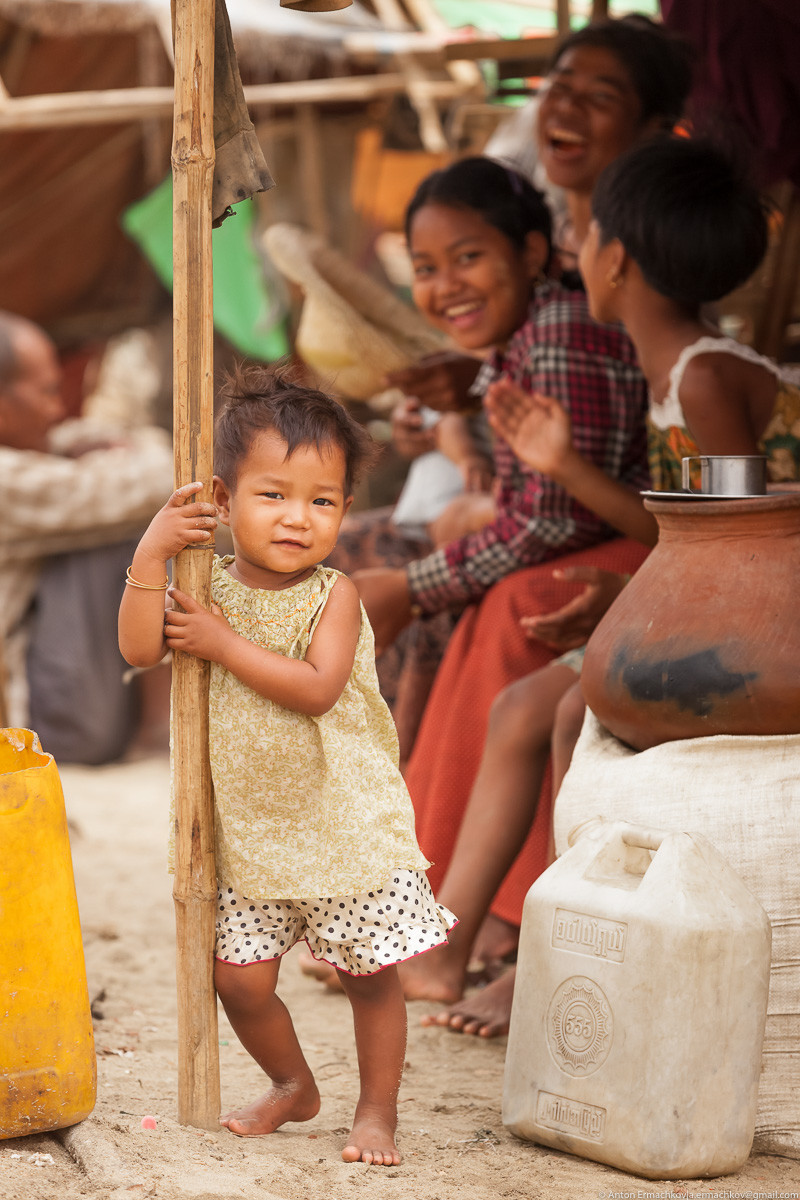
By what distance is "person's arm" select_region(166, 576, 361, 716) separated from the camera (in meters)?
2.00

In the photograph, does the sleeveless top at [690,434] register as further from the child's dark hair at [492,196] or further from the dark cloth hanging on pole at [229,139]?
the dark cloth hanging on pole at [229,139]

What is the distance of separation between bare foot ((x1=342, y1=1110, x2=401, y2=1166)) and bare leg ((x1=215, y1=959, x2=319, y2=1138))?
→ 0.39ft

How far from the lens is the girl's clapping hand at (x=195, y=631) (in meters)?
2.00

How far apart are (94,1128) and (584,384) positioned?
2057 mm

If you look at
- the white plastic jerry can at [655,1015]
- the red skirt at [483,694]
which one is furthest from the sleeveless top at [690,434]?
the white plastic jerry can at [655,1015]

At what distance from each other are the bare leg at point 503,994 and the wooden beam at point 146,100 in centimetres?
451

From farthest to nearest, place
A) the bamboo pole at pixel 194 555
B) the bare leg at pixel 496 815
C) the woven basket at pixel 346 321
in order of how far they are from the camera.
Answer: the woven basket at pixel 346 321, the bare leg at pixel 496 815, the bamboo pole at pixel 194 555

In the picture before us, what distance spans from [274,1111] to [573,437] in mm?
1770

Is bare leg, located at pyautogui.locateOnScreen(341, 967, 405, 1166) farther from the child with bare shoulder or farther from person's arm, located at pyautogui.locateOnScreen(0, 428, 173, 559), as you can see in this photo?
person's arm, located at pyautogui.locateOnScreen(0, 428, 173, 559)

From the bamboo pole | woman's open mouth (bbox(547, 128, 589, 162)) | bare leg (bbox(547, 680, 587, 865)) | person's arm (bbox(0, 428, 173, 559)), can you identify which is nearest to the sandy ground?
the bamboo pole

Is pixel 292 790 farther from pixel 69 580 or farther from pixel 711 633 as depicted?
pixel 69 580

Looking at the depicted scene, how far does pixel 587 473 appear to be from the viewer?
3043mm

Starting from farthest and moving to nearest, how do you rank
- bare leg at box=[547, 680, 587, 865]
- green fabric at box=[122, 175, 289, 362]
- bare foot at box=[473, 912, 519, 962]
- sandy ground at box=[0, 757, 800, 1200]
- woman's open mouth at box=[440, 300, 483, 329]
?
1. green fabric at box=[122, 175, 289, 362]
2. woman's open mouth at box=[440, 300, 483, 329]
3. bare foot at box=[473, 912, 519, 962]
4. bare leg at box=[547, 680, 587, 865]
5. sandy ground at box=[0, 757, 800, 1200]

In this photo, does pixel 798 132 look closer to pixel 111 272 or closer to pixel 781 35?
pixel 781 35
